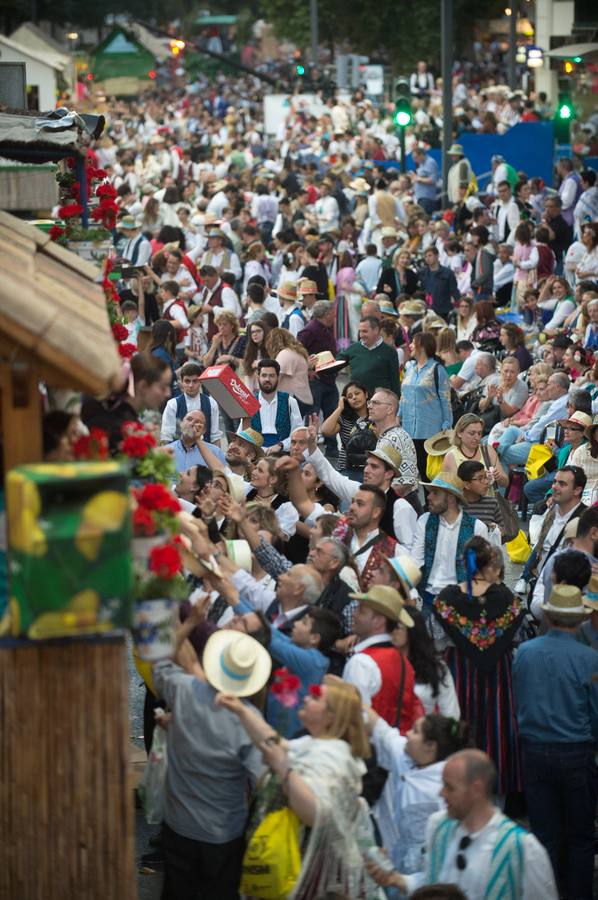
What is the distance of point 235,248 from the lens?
2530 centimetres

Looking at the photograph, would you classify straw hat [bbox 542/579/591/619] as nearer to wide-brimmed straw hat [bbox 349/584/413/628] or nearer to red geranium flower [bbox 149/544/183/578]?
wide-brimmed straw hat [bbox 349/584/413/628]

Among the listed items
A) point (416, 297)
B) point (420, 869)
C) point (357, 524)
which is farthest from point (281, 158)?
point (420, 869)

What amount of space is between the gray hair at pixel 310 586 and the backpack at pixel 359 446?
13.4ft

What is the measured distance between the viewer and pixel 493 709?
895 cm

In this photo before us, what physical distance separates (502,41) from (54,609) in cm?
7231

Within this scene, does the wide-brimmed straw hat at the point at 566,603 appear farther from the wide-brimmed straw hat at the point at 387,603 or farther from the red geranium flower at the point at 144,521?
the red geranium flower at the point at 144,521

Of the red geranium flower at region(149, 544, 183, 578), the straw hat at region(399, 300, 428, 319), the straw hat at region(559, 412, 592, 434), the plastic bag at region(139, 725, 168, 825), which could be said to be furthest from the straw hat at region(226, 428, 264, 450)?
the straw hat at region(399, 300, 428, 319)

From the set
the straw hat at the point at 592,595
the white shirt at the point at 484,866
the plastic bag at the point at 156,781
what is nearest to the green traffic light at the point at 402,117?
the straw hat at the point at 592,595

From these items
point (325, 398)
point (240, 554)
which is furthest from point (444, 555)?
point (325, 398)

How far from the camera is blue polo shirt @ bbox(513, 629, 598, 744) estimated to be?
8.27 meters

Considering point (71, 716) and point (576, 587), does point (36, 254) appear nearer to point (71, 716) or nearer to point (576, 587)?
point (71, 716)

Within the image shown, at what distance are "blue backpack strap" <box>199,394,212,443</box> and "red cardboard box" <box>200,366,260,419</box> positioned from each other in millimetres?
146

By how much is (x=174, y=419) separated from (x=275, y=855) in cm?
688

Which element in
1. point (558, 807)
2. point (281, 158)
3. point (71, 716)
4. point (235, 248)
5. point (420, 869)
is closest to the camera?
point (71, 716)
